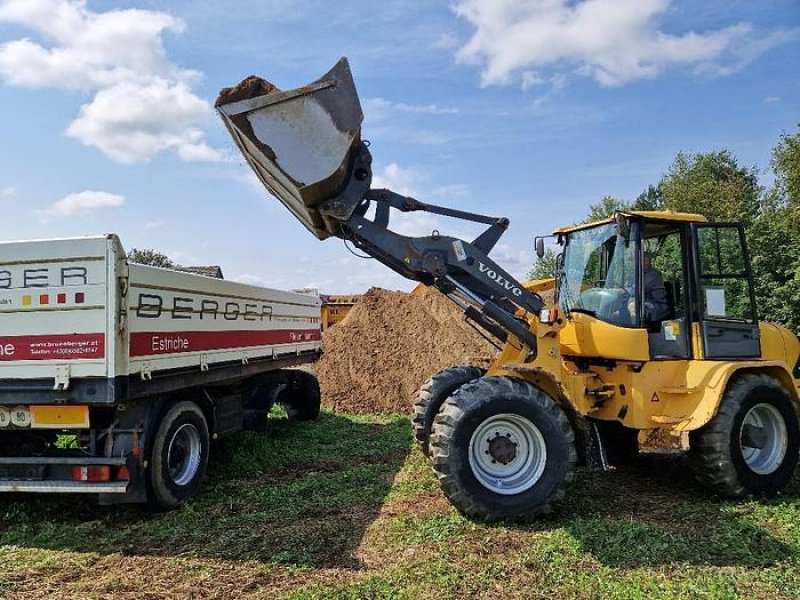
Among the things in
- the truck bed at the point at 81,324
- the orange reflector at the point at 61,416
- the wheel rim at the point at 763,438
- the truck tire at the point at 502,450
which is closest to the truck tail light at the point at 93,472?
the orange reflector at the point at 61,416

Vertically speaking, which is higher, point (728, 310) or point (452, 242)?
point (452, 242)

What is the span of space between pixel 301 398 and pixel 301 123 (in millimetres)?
6628

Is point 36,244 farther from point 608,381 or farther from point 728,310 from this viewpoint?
point 728,310

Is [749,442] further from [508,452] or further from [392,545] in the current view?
[392,545]

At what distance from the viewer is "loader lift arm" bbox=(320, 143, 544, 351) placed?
5957 mm

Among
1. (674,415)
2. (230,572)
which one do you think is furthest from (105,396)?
(674,415)

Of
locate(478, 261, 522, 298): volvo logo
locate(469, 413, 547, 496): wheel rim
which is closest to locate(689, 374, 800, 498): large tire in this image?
locate(469, 413, 547, 496): wheel rim

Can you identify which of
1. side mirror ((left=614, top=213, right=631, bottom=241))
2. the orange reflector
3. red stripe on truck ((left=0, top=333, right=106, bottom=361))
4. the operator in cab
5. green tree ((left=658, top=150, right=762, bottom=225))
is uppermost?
green tree ((left=658, top=150, right=762, bottom=225))

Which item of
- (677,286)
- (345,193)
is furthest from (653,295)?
(345,193)

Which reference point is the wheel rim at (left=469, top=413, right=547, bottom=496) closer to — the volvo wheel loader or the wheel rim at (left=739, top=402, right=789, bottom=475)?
the volvo wheel loader

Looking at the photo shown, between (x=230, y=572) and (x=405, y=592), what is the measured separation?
1.27 m

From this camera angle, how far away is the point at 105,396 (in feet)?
17.5

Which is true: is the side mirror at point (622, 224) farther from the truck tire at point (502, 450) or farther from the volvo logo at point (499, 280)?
the truck tire at point (502, 450)

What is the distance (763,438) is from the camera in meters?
6.63
